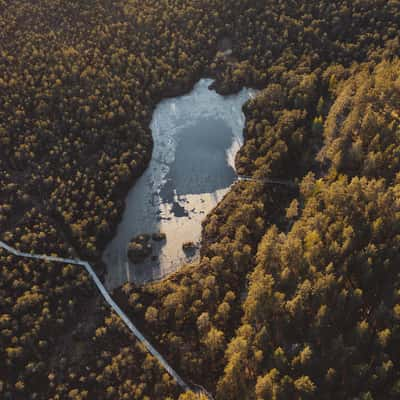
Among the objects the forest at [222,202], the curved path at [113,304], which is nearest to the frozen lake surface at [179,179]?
the curved path at [113,304]

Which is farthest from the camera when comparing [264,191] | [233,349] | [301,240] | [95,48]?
[95,48]

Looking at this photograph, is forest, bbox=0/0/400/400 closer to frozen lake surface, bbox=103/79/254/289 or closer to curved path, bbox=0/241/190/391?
curved path, bbox=0/241/190/391

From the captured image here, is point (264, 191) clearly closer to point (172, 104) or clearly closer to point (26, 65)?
point (172, 104)

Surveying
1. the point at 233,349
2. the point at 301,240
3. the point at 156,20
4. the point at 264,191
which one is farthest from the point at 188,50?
the point at 233,349

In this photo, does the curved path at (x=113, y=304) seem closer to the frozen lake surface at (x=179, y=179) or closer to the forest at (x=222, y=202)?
the forest at (x=222, y=202)

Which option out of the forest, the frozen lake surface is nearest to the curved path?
the forest

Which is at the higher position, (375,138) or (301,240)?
(375,138)
